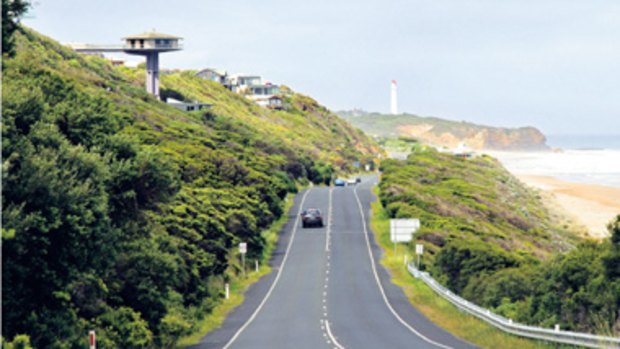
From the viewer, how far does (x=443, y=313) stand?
42.9 m

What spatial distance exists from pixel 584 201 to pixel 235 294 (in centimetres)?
7911

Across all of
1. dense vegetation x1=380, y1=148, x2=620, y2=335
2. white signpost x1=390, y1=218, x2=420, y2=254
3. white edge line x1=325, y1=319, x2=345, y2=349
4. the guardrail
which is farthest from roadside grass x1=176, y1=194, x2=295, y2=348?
the guardrail

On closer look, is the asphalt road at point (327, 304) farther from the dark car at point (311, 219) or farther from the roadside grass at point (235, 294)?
the dark car at point (311, 219)

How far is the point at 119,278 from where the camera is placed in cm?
3155

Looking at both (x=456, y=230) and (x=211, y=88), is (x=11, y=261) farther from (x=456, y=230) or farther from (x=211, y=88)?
(x=211, y=88)

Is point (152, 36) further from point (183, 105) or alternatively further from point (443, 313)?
point (443, 313)

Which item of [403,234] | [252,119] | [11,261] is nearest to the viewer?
[11,261]

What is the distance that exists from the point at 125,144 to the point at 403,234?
111 feet

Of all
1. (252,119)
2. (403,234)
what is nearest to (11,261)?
(403,234)

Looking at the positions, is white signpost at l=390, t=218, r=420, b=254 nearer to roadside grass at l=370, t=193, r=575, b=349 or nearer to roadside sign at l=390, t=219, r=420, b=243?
roadside sign at l=390, t=219, r=420, b=243

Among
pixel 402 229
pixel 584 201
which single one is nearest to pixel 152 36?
pixel 584 201

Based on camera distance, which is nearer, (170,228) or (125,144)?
(125,144)

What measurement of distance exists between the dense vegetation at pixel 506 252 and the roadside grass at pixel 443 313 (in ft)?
3.49

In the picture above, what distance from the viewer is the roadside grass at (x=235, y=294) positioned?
37.0 meters
